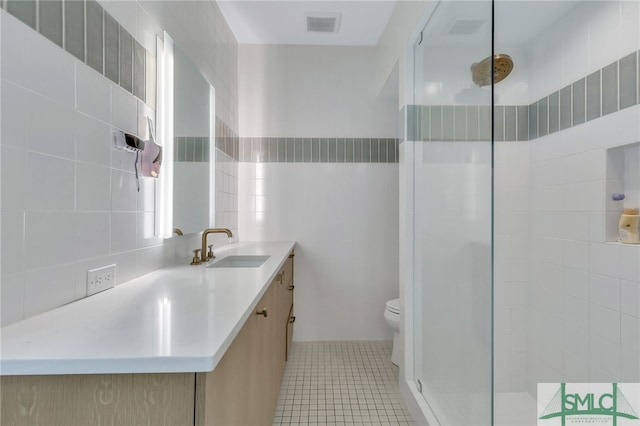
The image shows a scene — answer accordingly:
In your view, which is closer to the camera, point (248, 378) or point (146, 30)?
point (248, 378)

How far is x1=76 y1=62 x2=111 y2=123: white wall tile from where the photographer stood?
95 centimetres

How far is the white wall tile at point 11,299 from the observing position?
73 cm

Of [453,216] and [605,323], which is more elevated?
[453,216]

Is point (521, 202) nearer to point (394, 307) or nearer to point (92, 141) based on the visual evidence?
point (394, 307)

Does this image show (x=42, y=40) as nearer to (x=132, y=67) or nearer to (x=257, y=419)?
(x=132, y=67)

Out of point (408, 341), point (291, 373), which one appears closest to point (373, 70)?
point (408, 341)

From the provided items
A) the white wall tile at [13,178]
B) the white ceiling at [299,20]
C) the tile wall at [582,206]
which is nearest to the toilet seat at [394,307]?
the tile wall at [582,206]

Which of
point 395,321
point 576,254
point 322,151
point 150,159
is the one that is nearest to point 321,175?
point 322,151

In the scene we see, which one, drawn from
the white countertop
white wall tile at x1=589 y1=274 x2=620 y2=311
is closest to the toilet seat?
white wall tile at x1=589 y1=274 x2=620 y2=311

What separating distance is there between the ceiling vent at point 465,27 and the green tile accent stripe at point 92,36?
1420mm

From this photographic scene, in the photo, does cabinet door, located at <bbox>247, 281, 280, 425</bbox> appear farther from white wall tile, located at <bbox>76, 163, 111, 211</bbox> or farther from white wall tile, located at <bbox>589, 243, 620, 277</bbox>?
Answer: white wall tile, located at <bbox>589, 243, 620, 277</bbox>

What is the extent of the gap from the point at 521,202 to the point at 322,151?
1636mm

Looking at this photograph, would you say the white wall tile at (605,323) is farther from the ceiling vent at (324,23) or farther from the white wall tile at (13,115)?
the ceiling vent at (324,23)

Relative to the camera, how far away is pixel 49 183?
2.79 ft
